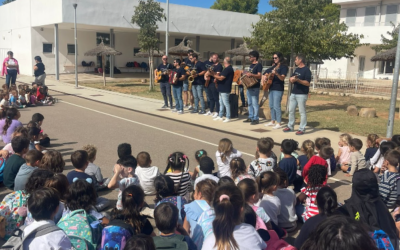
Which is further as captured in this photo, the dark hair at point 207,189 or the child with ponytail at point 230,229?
the dark hair at point 207,189

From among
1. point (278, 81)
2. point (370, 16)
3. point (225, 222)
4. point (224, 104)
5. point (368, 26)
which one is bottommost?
point (225, 222)

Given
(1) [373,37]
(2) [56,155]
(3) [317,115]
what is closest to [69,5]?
(3) [317,115]

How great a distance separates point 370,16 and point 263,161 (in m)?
36.5

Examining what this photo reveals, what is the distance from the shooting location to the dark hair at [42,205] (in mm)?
3105

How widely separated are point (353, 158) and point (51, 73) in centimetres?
2791

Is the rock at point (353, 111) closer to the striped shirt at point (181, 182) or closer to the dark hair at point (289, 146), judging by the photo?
the dark hair at point (289, 146)

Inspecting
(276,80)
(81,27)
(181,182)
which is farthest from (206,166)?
(81,27)

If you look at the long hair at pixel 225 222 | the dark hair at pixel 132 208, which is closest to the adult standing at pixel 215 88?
the dark hair at pixel 132 208

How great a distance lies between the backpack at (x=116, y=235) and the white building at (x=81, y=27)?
24980 mm

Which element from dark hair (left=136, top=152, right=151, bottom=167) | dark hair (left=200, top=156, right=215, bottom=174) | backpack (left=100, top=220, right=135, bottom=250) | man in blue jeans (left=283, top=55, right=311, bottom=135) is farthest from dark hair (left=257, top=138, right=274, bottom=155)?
man in blue jeans (left=283, top=55, right=311, bottom=135)

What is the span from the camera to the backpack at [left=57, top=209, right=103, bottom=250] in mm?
3502

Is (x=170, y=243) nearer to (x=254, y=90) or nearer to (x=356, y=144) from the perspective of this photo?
(x=356, y=144)

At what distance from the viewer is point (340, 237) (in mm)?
1779

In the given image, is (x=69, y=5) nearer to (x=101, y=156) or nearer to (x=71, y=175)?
(x=101, y=156)
